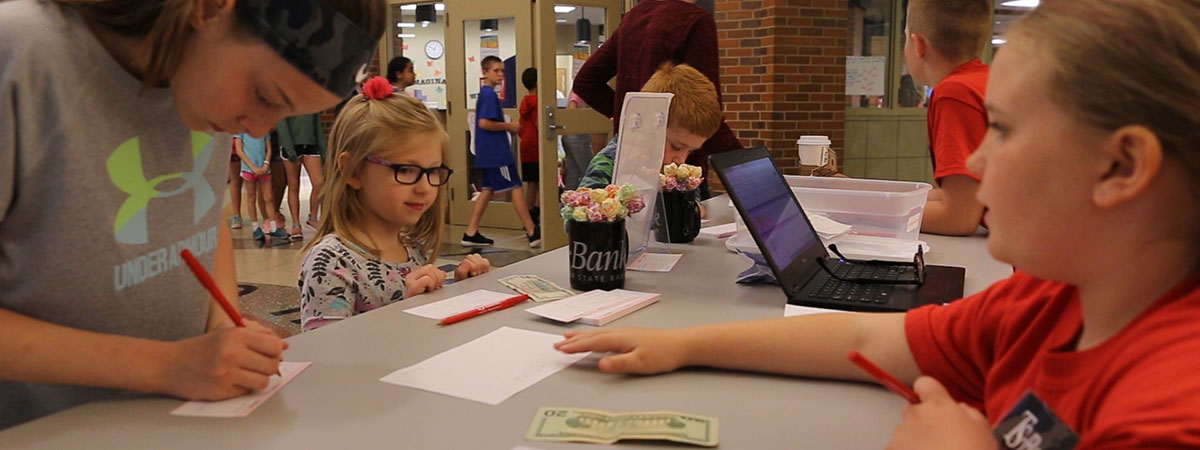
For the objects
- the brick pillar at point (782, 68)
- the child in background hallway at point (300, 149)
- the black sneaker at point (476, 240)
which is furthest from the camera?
the child in background hallway at point (300, 149)

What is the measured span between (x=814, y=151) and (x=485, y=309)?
1781mm

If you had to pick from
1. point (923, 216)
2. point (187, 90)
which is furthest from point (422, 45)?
point (187, 90)

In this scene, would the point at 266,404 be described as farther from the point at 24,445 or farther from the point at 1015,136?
the point at 1015,136

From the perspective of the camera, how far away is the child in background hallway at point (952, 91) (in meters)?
2.10

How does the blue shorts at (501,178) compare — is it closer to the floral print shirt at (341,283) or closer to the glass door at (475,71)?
the glass door at (475,71)

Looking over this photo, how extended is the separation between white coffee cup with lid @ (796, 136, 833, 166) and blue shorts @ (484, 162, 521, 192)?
3814 millimetres

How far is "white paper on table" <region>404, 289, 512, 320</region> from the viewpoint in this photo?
1401 millimetres

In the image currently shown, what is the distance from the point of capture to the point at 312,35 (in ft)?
3.13

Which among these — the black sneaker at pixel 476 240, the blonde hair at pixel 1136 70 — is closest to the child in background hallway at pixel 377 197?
the blonde hair at pixel 1136 70

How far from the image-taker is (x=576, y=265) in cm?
160

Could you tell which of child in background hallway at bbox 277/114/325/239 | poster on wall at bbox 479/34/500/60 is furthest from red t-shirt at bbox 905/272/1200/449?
child in background hallway at bbox 277/114/325/239

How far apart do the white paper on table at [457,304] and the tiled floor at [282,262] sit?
7.98 ft

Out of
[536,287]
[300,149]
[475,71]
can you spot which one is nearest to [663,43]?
[536,287]

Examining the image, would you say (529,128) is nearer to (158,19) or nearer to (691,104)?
(691,104)
